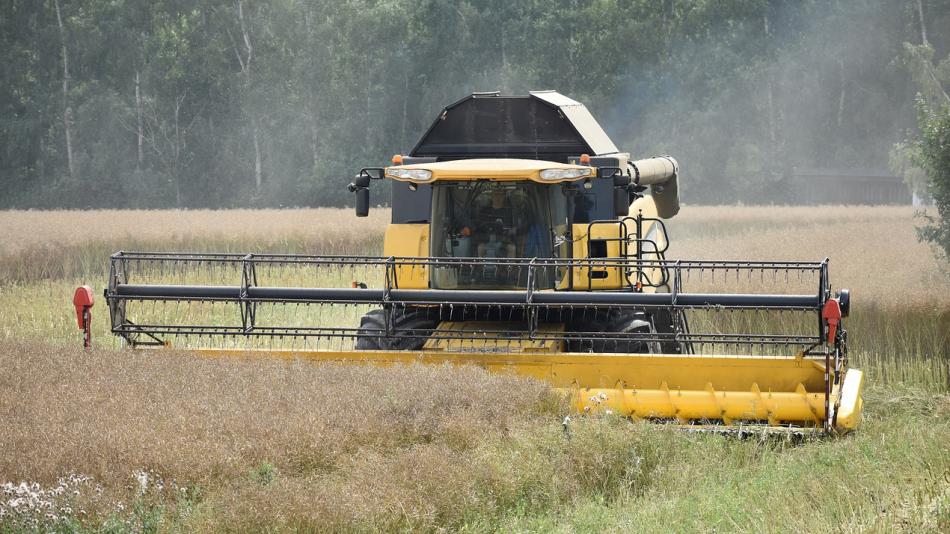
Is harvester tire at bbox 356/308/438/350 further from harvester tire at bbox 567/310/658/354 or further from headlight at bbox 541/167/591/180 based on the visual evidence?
headlight at bbox 541/167/591/180

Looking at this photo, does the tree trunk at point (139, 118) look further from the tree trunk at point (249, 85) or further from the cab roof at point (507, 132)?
the cab roof at point (507, 132)

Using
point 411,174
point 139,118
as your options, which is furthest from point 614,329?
point 139,118

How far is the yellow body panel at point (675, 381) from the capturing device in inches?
338

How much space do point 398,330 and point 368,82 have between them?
1705 inches

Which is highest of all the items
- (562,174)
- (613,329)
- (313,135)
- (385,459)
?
(313,135)

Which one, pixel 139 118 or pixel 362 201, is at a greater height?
pixel 139 118

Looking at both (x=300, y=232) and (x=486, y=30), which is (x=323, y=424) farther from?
(x=486, y=30)

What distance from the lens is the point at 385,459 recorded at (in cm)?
705

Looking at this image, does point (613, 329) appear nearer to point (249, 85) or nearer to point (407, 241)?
point (407, 241)

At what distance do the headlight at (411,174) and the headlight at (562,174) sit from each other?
93cm

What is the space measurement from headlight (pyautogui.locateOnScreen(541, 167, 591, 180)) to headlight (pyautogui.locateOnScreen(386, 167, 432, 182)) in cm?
93

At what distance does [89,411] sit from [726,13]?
158ft

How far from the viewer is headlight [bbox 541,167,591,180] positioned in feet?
32.1

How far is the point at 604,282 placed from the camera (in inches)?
395
